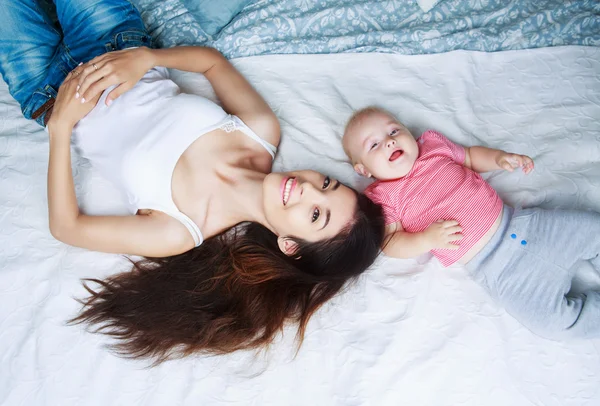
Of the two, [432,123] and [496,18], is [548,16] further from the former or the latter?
[432,123]

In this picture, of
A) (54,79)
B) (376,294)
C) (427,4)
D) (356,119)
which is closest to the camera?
(376,294)

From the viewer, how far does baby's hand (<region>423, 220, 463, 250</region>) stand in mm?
1399

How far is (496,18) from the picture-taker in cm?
193

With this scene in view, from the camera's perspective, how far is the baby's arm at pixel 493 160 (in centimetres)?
150

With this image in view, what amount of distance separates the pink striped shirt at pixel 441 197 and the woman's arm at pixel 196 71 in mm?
420

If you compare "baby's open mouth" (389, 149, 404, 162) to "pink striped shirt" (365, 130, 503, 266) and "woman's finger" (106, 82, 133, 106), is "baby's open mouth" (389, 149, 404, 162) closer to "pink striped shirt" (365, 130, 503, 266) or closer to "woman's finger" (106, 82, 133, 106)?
"pink striped shirt" (365, 130, 503, 266)

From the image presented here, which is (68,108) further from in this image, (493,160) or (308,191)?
(493,160)

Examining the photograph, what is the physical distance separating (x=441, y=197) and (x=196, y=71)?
916mm

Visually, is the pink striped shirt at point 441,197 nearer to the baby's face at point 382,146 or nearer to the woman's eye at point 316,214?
the baby's face at point 382,146

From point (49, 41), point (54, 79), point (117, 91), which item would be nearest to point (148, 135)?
point (117, 91)

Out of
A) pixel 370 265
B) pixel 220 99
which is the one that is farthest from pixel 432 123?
pixel 220 99

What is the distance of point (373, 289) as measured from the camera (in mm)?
1469

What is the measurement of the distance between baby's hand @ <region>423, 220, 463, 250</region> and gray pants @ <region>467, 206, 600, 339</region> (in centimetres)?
10

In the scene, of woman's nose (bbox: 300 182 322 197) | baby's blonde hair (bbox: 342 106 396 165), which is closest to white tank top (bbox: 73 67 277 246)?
baby's blonde hair (bbox: 342 106 396 165)
